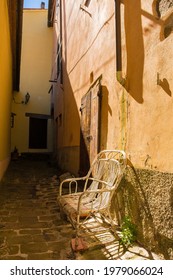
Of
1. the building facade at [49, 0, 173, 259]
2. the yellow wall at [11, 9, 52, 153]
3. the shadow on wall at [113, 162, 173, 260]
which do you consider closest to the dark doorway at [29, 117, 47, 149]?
the yellow wall at [11, 9, 52, 153]

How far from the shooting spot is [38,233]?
9.72 ft

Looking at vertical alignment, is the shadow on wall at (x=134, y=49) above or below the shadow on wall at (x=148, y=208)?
above

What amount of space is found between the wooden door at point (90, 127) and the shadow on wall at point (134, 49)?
1.03 m

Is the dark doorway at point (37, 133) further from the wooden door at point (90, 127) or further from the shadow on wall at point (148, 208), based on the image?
the shadow on wall at point (148, 208)

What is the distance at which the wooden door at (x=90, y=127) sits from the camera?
3.79 metres

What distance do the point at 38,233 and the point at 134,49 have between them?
95.9 inches

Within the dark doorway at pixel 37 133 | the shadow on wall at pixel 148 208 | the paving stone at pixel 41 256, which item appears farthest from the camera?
the dark doorway at pixel 37 133

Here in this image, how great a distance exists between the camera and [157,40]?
85.3 inches

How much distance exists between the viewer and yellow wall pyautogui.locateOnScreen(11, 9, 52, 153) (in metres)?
12.9

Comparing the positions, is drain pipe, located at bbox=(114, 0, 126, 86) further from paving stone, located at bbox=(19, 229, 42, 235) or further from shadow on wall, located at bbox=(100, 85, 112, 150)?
paving stone, located at bbox=(19, 229, 42, 235)

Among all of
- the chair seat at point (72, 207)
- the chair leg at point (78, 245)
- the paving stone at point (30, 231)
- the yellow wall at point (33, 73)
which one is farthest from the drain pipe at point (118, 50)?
the yellow wall at point (33, 73)

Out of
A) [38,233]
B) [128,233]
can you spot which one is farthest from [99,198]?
[38,233]
